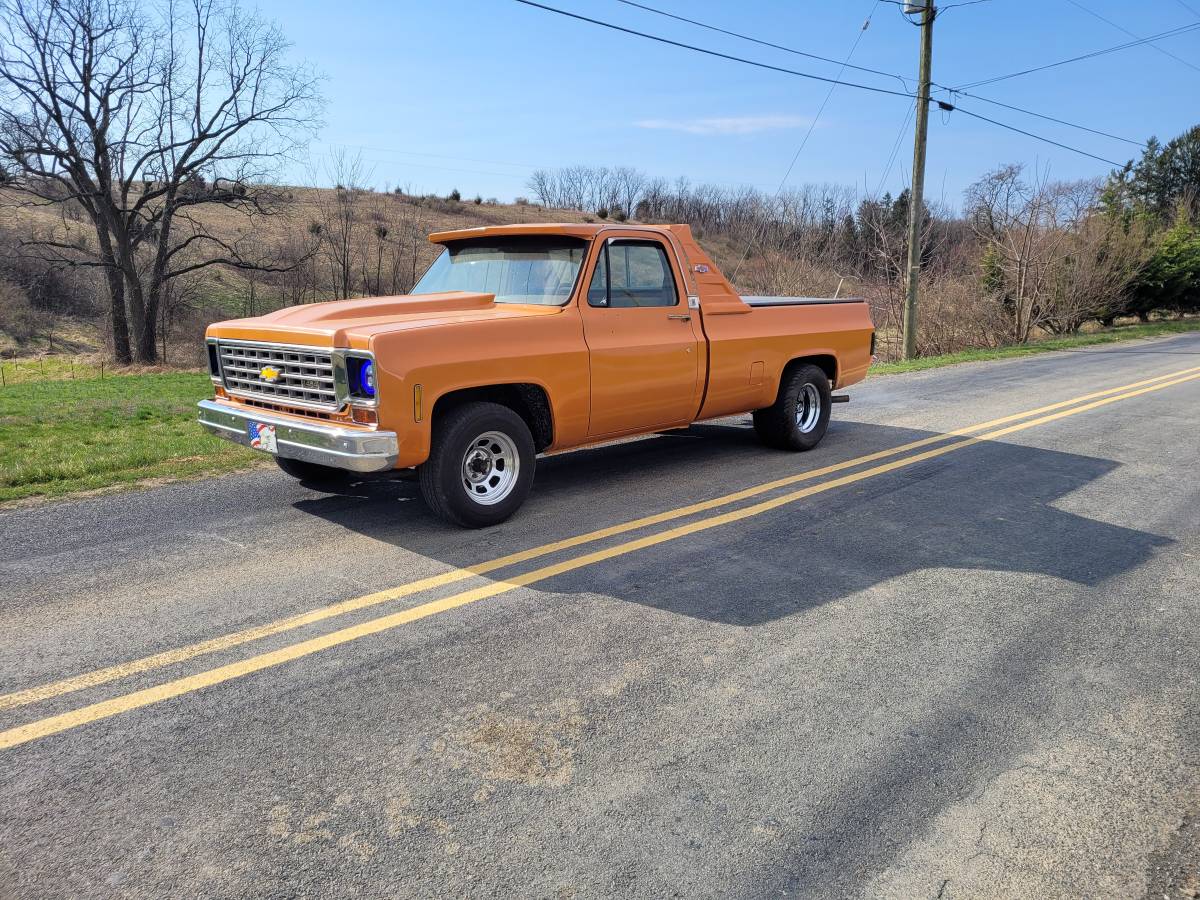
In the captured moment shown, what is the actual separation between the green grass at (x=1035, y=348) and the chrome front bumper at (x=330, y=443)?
12.7m

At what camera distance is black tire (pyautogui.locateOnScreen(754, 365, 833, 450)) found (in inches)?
310

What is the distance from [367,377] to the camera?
490 centimetres

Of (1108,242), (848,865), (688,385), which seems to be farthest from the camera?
(1108,242)

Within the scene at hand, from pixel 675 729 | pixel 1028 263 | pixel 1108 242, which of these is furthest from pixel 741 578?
pixel 1108 242

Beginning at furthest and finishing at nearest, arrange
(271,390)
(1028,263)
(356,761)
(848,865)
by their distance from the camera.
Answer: (1028,263) → (271,390) → (356,761) → (848,865)

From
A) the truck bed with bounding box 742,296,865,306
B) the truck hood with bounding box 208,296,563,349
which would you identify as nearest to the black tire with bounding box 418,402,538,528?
the truck hood with bounding box 208,296,563,349

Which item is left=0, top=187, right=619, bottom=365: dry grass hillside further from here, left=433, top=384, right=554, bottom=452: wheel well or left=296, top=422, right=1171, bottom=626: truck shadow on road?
left=433, top=384, right=554, bottom=452: wheel well

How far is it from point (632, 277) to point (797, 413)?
262cm

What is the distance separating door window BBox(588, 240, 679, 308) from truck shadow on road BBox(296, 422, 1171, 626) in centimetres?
149

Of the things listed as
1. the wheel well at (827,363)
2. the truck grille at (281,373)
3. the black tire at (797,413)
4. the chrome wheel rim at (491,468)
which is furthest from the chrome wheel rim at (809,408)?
the truck grille at (281,373)

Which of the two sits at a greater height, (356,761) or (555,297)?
(555,297)

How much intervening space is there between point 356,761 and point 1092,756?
2681 mm

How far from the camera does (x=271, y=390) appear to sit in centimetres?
559

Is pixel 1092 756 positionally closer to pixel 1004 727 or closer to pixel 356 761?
pixel 1004 727
